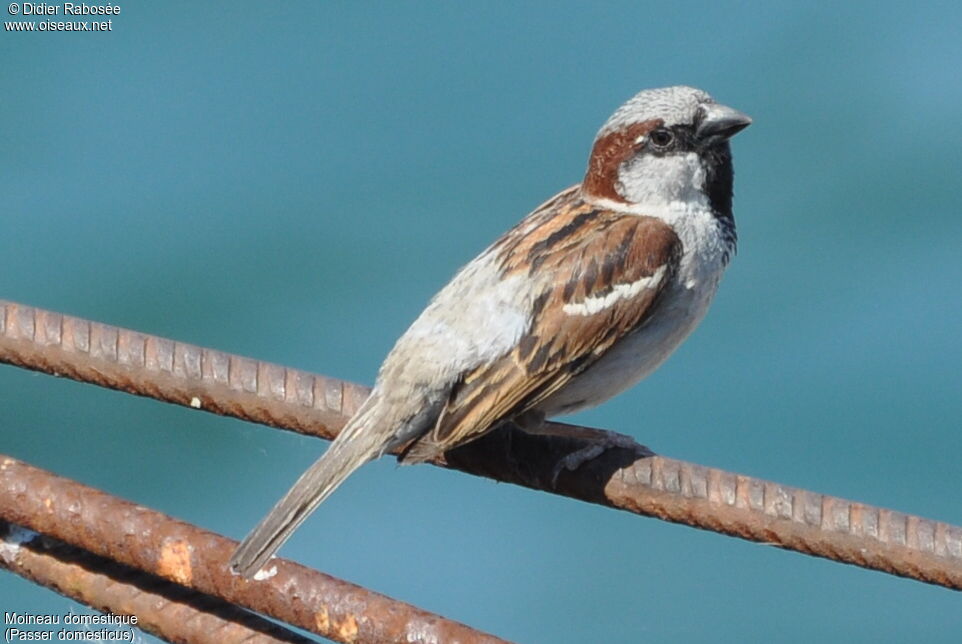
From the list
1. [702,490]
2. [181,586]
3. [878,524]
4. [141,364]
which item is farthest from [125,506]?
[878,524]

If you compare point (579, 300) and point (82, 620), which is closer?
point (82, 620)

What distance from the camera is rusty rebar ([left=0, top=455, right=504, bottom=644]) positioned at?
203cm

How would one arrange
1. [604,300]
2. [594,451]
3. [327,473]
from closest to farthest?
[594,451] < [327,473] < [604,300]

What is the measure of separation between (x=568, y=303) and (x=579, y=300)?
0.08ft

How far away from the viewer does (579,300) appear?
11.1 feet

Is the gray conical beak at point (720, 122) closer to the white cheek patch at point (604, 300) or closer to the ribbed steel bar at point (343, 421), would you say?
the white cheek patch at point (604, 300)

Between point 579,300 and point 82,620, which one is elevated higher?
point 579,300

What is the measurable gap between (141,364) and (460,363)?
0.94 metres

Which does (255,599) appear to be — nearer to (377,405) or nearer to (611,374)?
(377,405)

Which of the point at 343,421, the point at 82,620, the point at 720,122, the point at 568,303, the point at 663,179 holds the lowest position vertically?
the point at 82,620

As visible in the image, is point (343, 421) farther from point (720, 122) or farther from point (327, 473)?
point (720, 122)

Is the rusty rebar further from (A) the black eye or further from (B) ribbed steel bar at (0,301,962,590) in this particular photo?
(A) the black eye

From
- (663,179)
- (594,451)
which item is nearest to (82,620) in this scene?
(594,451)

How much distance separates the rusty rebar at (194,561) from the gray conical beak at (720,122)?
181 centimetres
